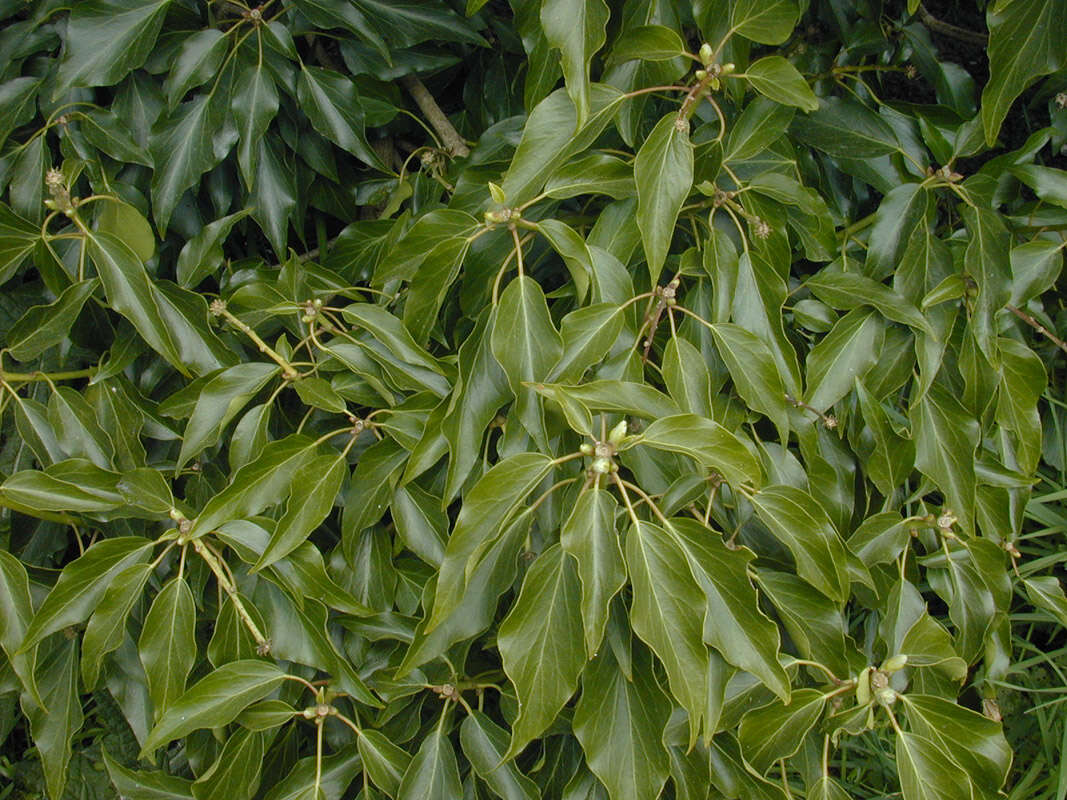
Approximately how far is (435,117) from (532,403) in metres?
0.71

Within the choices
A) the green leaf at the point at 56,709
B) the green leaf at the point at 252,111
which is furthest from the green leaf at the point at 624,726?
the green leaf at the point at 252,111

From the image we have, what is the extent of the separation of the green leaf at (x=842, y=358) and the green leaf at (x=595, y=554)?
0.41 m

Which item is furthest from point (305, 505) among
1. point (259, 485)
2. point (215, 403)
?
point (215, 403)

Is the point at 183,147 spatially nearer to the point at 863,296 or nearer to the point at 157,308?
the point at 157,308

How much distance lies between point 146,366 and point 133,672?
0.43m

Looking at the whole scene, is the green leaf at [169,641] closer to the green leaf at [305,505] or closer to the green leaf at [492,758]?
the green leaf at [305,505]

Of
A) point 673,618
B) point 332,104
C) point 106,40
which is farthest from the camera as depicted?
point 332,104

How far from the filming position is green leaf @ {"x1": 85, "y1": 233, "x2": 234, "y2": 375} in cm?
102

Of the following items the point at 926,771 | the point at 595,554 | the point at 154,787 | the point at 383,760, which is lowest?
the point at 154,787

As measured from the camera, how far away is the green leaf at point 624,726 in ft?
2.93

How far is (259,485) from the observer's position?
3.26 feet

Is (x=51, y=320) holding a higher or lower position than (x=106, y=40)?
lower

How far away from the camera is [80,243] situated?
4.02 ft

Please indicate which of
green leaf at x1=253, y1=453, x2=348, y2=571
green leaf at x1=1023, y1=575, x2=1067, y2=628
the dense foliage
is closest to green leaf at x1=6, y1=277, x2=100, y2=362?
the dense foliage
